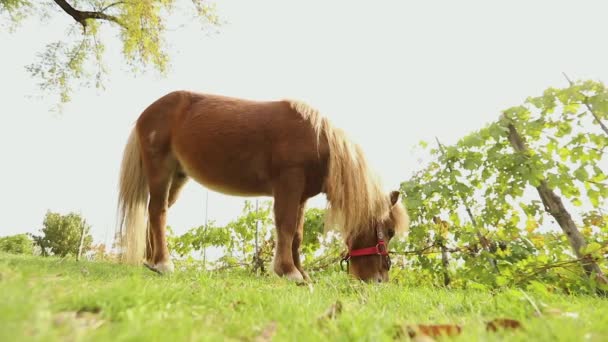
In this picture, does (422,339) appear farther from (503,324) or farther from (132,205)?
(132,205)

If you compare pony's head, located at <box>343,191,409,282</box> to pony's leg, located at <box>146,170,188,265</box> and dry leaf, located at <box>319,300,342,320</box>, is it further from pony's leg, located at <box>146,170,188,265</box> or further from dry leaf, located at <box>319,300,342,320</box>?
pony's leg, located at <box>146,170,188,265</box>

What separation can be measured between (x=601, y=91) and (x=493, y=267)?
1851 millimetres

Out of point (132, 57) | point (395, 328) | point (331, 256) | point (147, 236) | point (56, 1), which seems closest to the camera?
point (395, 328)

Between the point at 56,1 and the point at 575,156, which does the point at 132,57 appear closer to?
the point at 56,1

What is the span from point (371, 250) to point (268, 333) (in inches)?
94.6

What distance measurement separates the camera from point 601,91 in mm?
3113

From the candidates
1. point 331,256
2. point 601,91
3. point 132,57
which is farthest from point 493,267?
point 132,57

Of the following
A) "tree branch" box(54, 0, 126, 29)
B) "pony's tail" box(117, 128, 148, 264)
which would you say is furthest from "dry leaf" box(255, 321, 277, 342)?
"tree branch" box(54, 0, 126, 29)

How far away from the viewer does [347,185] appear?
10.6ft

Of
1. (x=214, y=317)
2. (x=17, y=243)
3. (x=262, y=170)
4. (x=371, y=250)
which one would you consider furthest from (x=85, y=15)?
(x=17, y=243)

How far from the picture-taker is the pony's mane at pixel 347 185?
3209 mm

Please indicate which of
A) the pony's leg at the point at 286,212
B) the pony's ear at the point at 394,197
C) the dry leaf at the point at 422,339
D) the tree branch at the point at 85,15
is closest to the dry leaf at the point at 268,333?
the dry leaf at the point at 422,339

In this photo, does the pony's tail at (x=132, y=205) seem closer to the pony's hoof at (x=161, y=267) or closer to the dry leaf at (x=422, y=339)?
the pony's hoof at (x=161, y=267)

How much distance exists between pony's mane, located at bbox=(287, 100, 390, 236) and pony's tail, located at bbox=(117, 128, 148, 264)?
2003mm
